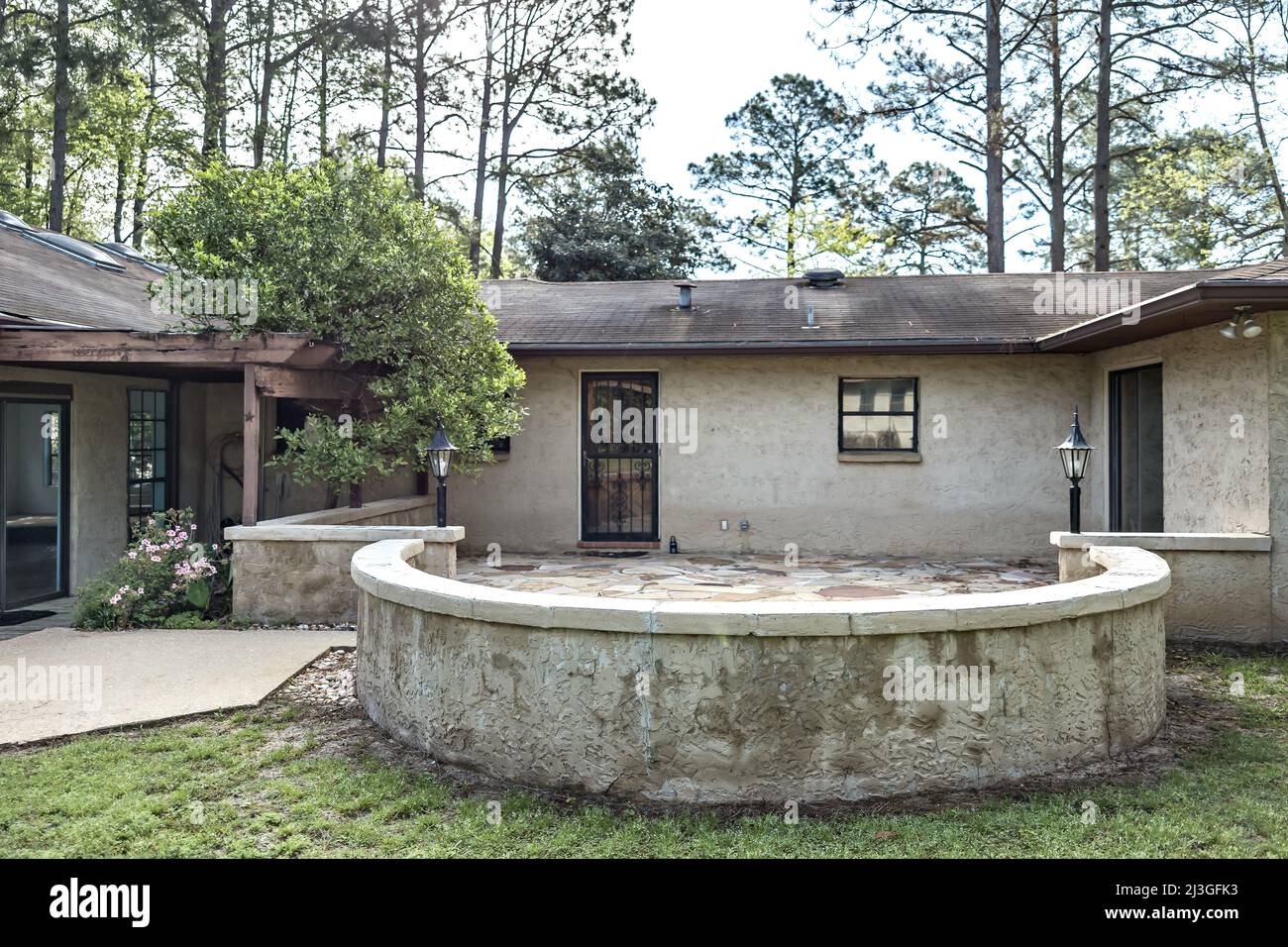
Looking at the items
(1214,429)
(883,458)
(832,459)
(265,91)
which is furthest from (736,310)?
(265,91)

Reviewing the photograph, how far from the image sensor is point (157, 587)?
770cm

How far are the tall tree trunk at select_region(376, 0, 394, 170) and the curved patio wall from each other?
58.0ft

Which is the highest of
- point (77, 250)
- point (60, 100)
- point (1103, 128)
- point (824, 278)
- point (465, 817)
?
point (60, 100)

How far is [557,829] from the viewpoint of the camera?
3.76 m

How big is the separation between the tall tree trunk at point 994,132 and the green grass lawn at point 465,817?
16091 mm

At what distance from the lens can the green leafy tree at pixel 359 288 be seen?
8.09m

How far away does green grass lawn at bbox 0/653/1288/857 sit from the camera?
3.58 metres

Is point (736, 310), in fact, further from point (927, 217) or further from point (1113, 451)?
point (927, 217)

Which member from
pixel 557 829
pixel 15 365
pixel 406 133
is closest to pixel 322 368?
pixel 15 365

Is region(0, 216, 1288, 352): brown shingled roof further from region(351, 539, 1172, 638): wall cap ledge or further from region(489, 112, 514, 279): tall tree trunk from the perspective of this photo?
region(489, 112, 514, 279): tall tree trunk

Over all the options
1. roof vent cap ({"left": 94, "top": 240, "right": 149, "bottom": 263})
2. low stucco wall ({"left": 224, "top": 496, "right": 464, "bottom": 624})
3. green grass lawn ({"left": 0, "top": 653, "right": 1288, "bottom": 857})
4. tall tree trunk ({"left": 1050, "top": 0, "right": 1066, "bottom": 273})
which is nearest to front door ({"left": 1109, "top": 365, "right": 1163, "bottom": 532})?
green grass lawn ({"left": 0, "top": 653, "right": 1288, "bottom": 857})

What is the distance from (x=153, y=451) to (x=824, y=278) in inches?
354
